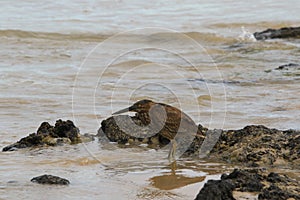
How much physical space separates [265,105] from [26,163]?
11.5ft

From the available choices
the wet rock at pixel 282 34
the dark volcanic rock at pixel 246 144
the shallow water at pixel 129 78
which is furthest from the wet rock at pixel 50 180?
the wet rock at pixel 282 34

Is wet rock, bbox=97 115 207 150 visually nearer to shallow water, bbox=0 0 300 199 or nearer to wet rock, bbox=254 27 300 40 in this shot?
shallow water, bbox=0 0 300 199

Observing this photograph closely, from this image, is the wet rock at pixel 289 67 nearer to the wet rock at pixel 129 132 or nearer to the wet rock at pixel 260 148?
the wet rock at pixel 129 132

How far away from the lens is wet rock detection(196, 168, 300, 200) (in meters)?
3.71

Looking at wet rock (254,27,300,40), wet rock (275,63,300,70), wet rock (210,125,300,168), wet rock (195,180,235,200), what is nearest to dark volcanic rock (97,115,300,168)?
wet rock (210,125,300,168)

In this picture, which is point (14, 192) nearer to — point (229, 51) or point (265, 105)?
point (265, 105)

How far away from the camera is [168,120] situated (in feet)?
16.5

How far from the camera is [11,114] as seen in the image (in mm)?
7238

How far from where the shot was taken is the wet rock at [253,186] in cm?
371

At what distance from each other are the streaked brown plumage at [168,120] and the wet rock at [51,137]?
67 centimetres

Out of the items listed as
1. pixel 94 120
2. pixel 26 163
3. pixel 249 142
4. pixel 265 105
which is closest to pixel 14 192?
pixel 26 163

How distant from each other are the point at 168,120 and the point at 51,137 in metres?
1.02

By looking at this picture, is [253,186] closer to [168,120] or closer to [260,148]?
[260,148]

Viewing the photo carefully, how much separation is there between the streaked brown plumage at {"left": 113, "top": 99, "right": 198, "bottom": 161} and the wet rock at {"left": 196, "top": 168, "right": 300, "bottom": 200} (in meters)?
1.00
